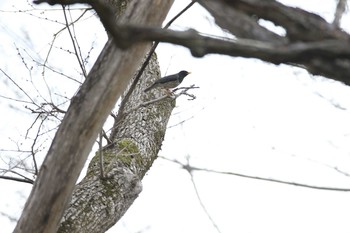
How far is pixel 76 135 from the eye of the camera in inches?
90.5

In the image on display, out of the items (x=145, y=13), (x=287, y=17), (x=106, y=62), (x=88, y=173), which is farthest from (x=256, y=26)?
(x=88, y=173)

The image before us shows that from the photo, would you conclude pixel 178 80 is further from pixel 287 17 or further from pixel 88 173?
pixel 287 17

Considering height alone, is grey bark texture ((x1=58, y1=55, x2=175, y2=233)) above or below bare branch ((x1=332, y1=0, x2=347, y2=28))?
above

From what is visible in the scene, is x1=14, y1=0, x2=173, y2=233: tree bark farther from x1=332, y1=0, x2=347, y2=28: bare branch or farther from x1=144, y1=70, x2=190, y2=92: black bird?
x1=144, y1=70, x2=190, y2=92: black bird

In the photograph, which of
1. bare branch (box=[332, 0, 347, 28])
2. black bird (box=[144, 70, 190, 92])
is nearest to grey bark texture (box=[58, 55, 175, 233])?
black bird (box=[144, 70, 190, 92])

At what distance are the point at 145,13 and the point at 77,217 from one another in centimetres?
167

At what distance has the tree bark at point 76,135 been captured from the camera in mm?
2268

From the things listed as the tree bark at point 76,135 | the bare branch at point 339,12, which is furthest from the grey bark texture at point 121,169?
the bare branch at point 339,12

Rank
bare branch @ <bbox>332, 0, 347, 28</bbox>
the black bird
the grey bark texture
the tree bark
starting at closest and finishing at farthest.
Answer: bare branch @ <bbox>332, 0, 347, 28</bbox>
the tree bark
the grey bark texture
the black bird

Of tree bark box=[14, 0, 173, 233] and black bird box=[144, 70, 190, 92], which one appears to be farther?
black bird box=[144, 70, 190, 92]

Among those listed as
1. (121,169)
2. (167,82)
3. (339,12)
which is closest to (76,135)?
(339,12)

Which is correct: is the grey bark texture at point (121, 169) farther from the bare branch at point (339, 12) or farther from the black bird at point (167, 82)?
the bare branch at point (339, 12)

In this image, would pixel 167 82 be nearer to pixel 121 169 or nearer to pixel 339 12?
pixel 121 169

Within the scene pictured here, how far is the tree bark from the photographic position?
89.3 inches
